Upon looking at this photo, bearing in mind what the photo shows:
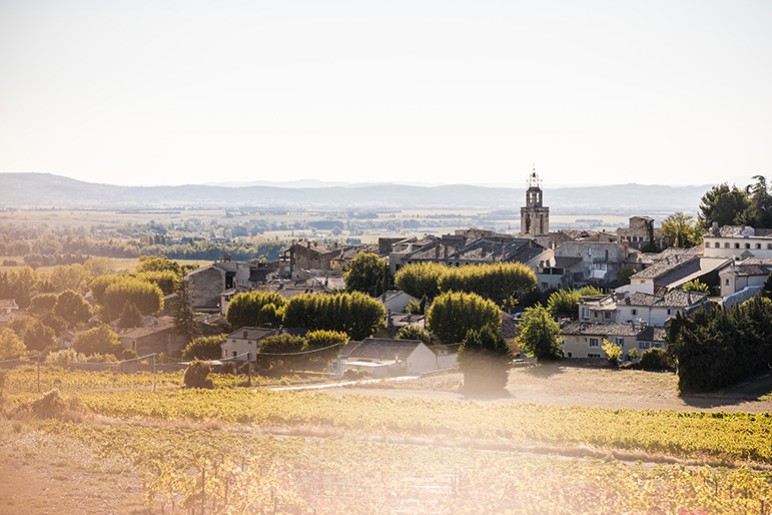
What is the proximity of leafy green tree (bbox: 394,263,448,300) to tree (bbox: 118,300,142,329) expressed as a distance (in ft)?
58.3

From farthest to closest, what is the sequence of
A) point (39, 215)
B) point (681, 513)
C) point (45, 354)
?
point (39, 215), point (45, 354), point (681, 513)

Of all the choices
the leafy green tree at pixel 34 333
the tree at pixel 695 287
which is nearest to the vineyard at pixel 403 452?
the leafy green tree at pixel 34 333

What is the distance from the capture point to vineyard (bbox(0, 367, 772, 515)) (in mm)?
24344

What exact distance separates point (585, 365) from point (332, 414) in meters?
24.3

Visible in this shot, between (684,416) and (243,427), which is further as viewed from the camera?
(684,416)

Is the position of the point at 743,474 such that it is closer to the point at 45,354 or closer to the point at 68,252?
the point at 45,354

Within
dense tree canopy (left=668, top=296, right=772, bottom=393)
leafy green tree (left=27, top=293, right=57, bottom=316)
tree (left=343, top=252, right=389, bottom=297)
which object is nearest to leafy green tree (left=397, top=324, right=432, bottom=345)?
dense tree canopy (left=668, top=296, right=772, bottom=393)

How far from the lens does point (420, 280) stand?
7594 centimetres

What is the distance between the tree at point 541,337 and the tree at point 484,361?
2.67 m

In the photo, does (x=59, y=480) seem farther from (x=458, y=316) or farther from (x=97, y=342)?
(x=458, y=316)

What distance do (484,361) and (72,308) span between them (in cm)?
3017

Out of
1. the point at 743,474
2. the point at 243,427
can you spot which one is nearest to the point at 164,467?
the point at 243,427

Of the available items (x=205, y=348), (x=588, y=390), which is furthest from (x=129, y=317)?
(x=588, y=390)

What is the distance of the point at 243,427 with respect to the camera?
115 ft
